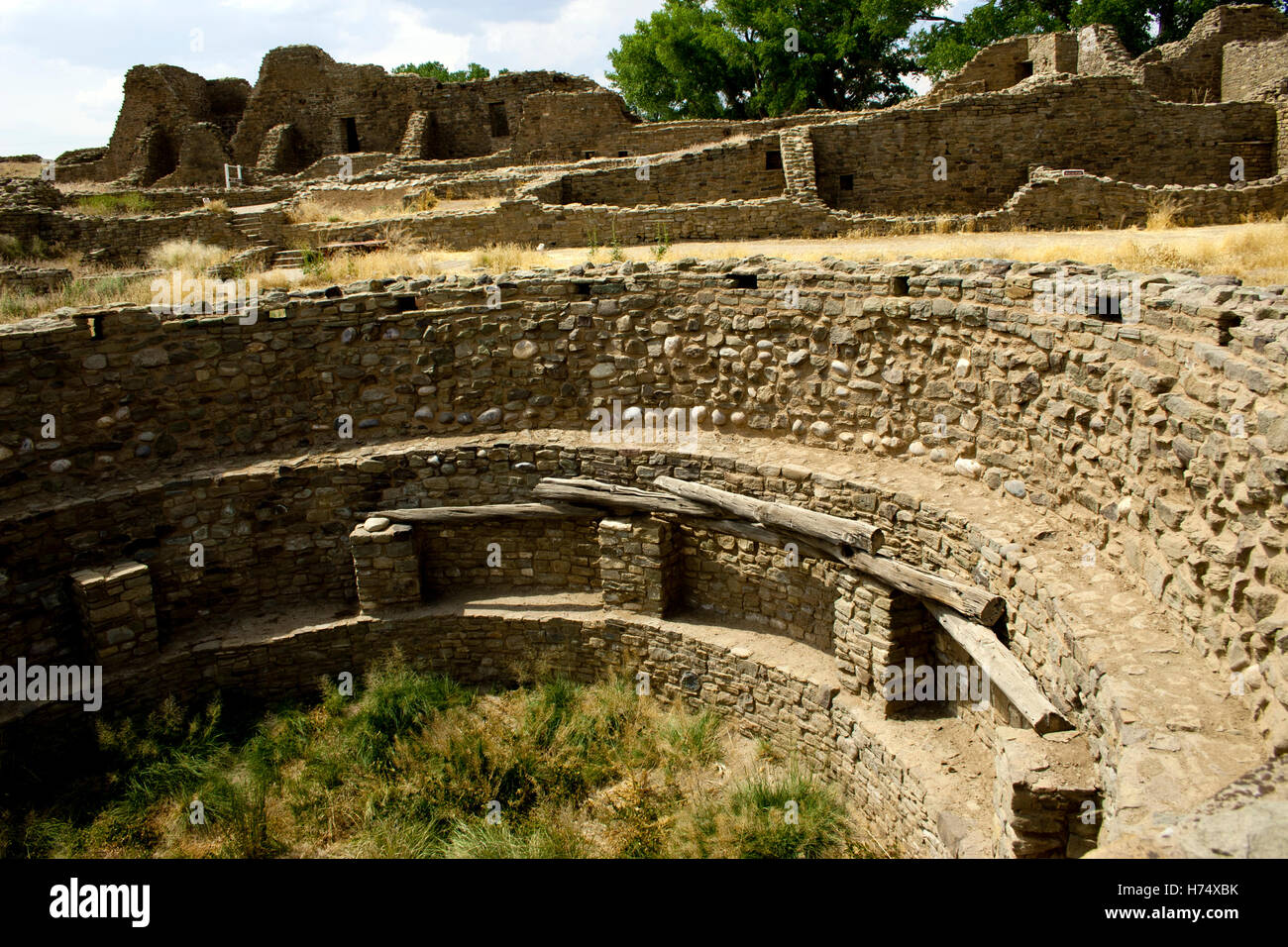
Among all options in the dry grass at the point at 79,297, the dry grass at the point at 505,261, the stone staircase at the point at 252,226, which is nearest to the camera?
the dry grass at the point at 79,297

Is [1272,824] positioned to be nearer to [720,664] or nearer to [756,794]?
[756,794]

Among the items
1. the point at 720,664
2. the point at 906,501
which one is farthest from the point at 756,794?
the point at 906,501

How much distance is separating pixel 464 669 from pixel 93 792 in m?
3.09

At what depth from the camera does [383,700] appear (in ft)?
26.0

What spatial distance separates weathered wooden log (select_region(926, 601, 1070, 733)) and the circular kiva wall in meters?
0.11

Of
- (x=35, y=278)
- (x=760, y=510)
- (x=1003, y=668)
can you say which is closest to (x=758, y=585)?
(x=760, y=510)

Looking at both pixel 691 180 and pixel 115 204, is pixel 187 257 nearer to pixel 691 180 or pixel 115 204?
pixel 115 204

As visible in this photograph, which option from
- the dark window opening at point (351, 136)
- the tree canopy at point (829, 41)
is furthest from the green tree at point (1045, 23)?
the dark window opening at point (351, 136)

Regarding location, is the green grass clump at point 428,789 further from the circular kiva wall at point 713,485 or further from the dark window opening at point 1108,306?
the dark window opening at point 1108,306

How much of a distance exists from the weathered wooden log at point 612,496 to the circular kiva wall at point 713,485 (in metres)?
0.17

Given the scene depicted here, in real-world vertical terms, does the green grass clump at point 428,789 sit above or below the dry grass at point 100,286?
below

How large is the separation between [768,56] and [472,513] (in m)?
25.4

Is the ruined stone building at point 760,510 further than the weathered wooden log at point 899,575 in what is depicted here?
No

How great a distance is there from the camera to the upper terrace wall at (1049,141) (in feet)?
49.1
